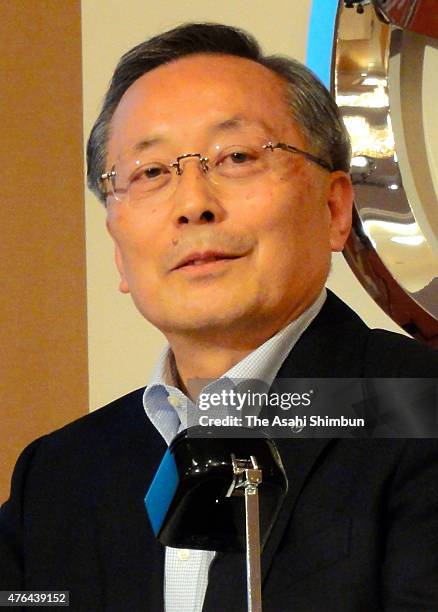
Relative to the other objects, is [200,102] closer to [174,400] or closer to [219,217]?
[219,217]

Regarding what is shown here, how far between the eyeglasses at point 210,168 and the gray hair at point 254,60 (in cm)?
4

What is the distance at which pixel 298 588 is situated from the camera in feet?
3.90

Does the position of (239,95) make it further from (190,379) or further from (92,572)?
(92,572)

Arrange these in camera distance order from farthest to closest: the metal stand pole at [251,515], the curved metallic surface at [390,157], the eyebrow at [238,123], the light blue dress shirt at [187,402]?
the curved metallic surface at [390,157] < the eyebrow at [238,123] < the light blue dress shirt at [187,402] < the metal stand pole at [251,515]

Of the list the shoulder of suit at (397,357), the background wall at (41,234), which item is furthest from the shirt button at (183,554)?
the background wall at (41,234)

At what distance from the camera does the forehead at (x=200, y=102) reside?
4.51 ft

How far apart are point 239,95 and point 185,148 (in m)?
0.10

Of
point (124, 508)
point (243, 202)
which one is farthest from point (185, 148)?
point (124, 508)

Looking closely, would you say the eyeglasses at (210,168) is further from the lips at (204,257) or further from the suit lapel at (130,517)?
the suit lapel at (130,517)

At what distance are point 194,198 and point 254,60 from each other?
0.79 feet

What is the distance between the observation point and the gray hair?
4.73 feet

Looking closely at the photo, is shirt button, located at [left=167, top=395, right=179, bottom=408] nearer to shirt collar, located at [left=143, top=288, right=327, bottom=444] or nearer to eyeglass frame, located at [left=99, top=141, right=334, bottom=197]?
shirt collar, located at [left=143, top=288, right=327, bottom=444]

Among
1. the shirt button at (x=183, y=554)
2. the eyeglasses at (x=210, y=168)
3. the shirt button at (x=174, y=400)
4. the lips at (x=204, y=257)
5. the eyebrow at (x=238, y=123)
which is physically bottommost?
the shirt button at (x=183, y=554)

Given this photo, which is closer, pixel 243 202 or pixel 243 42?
pixel 243 202
